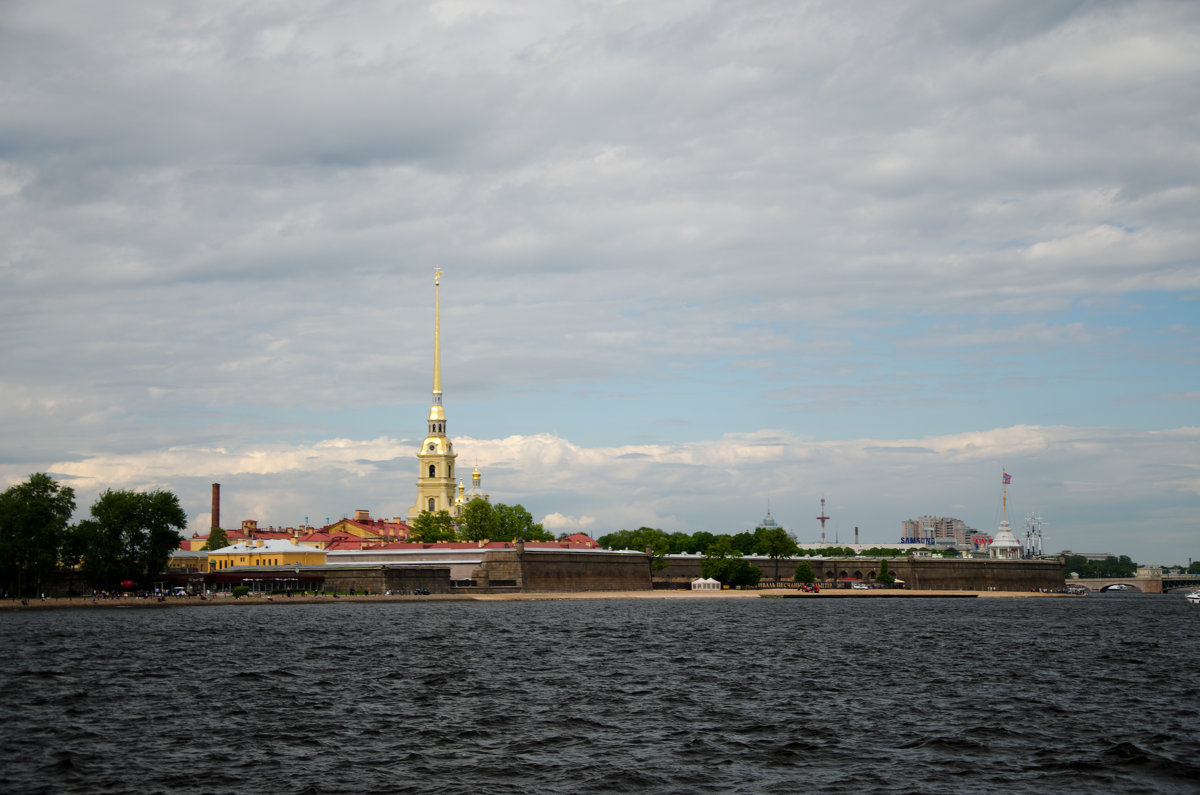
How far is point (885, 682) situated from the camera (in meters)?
36.7

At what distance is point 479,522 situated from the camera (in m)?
134

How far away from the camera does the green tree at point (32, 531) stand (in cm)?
8531

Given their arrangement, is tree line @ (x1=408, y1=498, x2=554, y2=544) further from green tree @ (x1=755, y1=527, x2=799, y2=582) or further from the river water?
the river water

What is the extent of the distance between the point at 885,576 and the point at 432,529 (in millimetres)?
66654

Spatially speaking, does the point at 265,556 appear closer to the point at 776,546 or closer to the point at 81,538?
the point at 81,538

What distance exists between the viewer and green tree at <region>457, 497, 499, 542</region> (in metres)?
134

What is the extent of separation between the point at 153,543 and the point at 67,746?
75065 mm

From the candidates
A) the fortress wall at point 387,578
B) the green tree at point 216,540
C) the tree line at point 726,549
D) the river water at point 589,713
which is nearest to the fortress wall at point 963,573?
the tree line at point 726,549

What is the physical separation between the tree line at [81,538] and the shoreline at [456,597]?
291 centimetres

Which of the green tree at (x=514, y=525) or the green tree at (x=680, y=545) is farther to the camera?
the green tree at (x=680, y=545)

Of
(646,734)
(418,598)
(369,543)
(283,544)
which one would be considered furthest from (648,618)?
(369,543)

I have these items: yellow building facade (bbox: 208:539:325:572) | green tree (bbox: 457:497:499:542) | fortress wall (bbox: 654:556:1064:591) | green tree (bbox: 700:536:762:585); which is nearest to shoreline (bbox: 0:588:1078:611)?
green tree (bbox: 700:536:762:585)

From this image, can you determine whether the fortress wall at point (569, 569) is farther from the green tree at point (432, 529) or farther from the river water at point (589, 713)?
the river water at point (589, 713)

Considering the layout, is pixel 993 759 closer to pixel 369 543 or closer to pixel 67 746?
pixel 67 746
